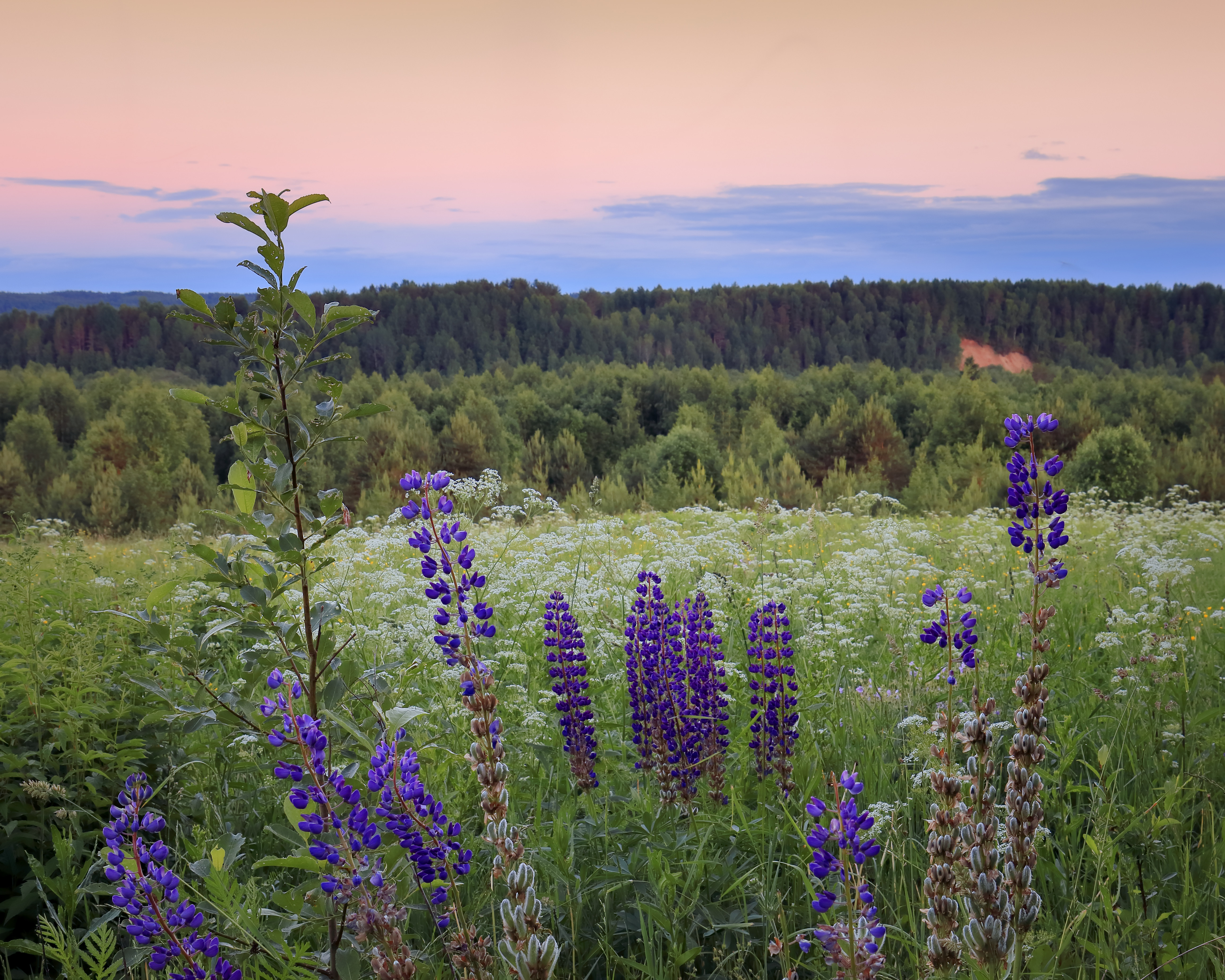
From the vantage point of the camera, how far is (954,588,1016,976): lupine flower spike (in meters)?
1.31

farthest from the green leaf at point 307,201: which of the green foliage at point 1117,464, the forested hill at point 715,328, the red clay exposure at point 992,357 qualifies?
the red clay exposure at point 992,357

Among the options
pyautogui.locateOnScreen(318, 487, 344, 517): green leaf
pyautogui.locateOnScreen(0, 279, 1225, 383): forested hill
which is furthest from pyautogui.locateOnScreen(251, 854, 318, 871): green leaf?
pyautogui.locateOnScreen(0, 279, 1225, 383): forested hill

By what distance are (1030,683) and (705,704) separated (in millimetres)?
1686

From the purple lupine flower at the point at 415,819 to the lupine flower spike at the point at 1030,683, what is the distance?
1.11 metres

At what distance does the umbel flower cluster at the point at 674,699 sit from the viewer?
2.90 meters

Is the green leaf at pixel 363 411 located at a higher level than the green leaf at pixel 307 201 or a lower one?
lower

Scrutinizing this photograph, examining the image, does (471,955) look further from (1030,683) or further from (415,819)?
(1030,683)

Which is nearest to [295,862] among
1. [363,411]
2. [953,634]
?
[363,411]

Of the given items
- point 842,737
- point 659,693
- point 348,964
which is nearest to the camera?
point 348,964

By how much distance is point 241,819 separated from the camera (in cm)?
323

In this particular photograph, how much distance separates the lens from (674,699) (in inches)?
120

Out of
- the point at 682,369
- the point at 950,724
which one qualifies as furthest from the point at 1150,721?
the point at 682,369

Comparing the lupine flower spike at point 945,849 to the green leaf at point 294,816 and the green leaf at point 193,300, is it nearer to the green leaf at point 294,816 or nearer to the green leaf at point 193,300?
the green leaf at point 294,816

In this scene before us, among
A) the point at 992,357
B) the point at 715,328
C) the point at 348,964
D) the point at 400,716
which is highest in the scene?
the point at 715,328
